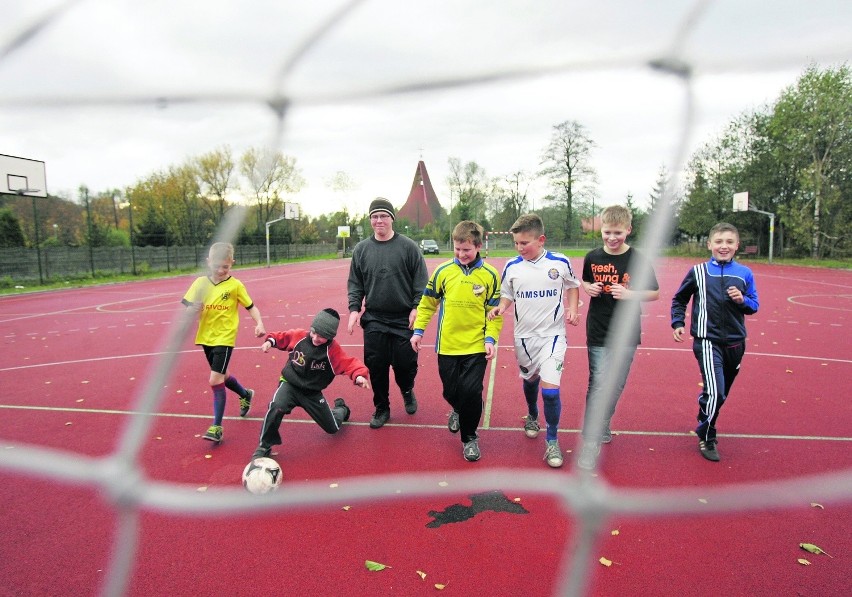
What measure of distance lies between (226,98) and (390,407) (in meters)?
3.71

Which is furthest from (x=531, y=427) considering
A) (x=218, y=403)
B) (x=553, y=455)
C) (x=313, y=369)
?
(x=218, y=403)

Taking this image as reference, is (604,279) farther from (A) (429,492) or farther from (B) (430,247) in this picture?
(B) (430,247)

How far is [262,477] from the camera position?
3031mm

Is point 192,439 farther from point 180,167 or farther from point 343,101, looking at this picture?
point 343,101

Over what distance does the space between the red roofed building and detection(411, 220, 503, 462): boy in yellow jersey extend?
136cm

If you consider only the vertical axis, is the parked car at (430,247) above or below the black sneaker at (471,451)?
above

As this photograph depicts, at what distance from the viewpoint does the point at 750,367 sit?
5965 mm

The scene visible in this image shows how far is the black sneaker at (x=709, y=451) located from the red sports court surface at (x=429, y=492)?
96 millimetres

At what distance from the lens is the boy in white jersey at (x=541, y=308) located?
3.40 m

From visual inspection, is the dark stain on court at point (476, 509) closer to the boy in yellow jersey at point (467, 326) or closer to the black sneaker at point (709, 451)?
the boy in yellow jersey at point (467, 326)

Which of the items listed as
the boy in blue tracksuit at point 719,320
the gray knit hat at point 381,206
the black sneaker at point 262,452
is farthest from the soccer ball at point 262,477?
the boy in blue tracksuit at point 719,320

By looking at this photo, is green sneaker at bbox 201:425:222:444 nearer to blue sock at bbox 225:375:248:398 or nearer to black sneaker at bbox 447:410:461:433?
blue sock at bbox 225:375:248:398

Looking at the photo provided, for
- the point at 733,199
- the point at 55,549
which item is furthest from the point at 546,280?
the point at 733,199

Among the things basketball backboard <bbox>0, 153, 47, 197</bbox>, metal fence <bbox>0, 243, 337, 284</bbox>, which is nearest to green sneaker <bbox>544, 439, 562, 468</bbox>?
basketball backboard <bbox>0, 153, 47, 197</bbox>
